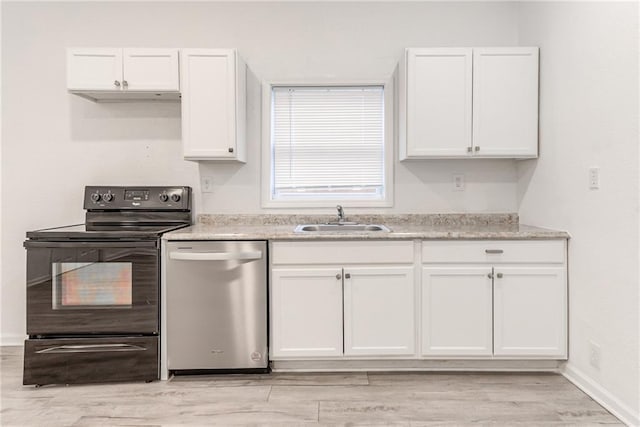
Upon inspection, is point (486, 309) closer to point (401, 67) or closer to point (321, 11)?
point (401, 67)

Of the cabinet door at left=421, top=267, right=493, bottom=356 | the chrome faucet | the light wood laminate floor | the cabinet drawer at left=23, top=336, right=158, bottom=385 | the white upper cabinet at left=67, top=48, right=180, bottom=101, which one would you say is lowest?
the light wood laminate floor

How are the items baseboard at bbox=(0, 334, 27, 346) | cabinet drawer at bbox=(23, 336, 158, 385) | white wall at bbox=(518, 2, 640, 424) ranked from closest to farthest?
1. white wall at bbox=(518, 2, 640, 424)
2. cabinet drawer at bbox=(23, 336, 158, 385)
3. baseboard at bbox=(0, 334, 27, 346)

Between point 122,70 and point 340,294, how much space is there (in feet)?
6.54

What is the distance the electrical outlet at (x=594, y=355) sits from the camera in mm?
2145

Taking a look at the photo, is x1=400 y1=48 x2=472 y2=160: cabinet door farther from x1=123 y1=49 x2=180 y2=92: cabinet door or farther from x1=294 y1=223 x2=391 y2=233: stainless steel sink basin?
x1=123 y1=49 x2=180 y2=92: cabinet door

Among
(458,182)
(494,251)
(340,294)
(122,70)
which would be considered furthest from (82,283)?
(458,182)

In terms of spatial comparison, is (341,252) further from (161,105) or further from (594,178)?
(161,105)

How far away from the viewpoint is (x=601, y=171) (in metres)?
2.08

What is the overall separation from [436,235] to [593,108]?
104 cm

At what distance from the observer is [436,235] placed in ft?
7.82

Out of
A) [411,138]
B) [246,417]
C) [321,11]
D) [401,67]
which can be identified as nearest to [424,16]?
[401,67]

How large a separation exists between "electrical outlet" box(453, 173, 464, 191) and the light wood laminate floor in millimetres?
1293

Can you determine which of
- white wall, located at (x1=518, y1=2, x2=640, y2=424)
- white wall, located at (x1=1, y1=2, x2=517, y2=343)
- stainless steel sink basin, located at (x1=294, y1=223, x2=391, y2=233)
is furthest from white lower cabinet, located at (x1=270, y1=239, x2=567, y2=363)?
white wall, located at (x1=1, y1=2, x2=517, y2=343)

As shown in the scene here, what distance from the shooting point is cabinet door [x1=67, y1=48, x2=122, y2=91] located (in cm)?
264
